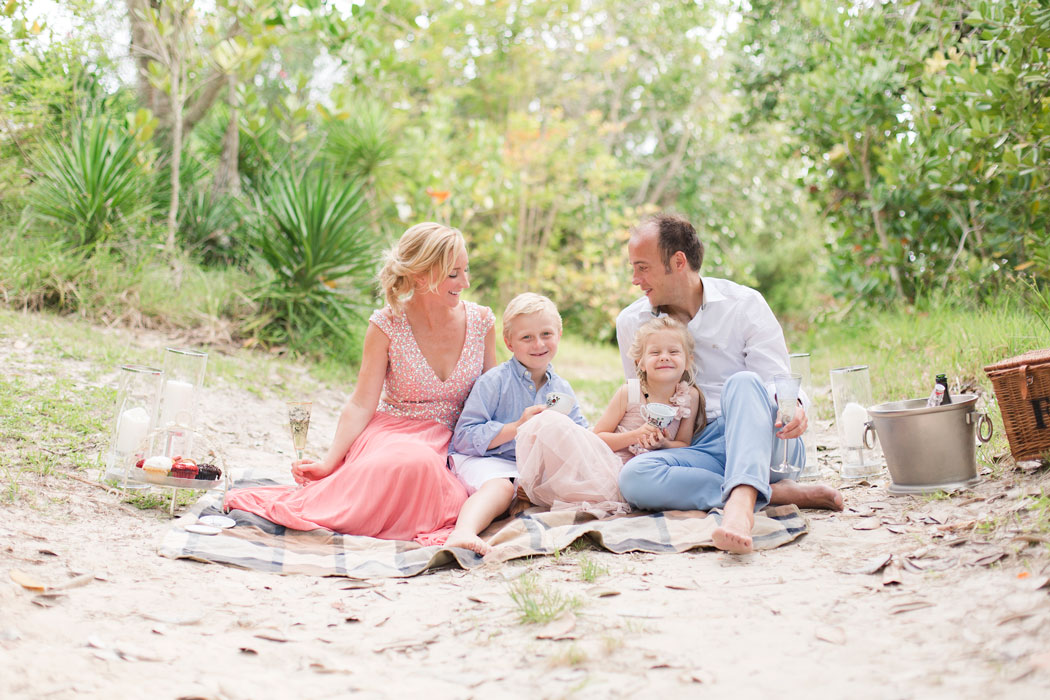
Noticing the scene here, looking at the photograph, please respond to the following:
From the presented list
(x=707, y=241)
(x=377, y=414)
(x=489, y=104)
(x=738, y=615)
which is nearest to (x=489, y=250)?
A: (x=489, y=104)

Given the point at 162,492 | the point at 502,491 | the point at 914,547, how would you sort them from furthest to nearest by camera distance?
the point at 162,492 < the point at 502,491 < the point at 914,547

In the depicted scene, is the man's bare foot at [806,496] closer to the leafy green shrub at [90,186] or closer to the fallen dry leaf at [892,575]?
the fallen dry leaf at [892,575]

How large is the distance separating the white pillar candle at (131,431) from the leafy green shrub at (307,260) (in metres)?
3.49

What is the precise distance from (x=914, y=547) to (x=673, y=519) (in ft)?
2.88

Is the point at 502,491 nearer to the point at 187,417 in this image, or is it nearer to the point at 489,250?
the point at 187,417

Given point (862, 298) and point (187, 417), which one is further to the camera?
point (862, 298)

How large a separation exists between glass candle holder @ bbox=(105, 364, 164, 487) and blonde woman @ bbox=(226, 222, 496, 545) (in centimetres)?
44

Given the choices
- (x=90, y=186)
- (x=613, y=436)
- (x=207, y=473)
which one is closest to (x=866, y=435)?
(x=613, y=436)

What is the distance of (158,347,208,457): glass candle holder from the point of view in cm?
356

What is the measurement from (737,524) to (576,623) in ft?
2.76

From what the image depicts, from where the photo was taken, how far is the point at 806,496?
3.51 metres

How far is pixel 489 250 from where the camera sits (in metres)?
11.7

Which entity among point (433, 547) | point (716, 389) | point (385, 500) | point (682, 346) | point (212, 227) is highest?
point (212, 227)

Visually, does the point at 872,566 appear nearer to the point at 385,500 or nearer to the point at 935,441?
the point at 935,441
